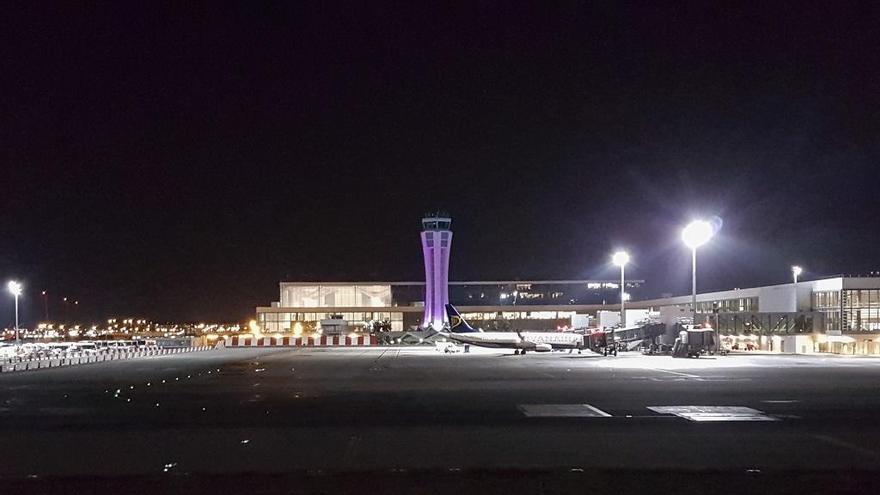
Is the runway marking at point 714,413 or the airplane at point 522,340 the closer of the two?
the runway marking at point 714,413

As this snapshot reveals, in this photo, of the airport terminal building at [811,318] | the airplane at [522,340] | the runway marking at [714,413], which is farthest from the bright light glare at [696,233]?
the runway marking at [714,413]

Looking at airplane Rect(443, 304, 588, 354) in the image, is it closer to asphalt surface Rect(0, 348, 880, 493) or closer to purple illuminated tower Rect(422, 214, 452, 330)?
asphalt surface Rect(0, 348, 880, 493)

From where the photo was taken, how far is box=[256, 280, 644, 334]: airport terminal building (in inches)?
6860

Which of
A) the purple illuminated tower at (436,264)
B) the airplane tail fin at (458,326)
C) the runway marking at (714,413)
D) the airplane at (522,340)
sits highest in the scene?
the purple illuminated tower at (436,264)

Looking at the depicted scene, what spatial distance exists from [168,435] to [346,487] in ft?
28.6

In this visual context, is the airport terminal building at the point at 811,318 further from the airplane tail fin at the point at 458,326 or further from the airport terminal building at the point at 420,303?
the airport terminal building at the point at 420,303

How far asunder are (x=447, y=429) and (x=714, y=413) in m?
8.46

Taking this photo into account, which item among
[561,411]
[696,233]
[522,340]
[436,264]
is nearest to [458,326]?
[522,340]

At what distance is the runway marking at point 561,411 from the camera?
85.0 feet

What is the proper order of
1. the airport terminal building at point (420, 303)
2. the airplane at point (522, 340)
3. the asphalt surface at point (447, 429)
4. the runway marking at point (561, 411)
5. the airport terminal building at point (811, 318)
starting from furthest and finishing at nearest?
1. the airport terminal building at point (420, 303)
2. the airport terminal building at point (811, 318)
3. the airplane at point (522, 340)
4. the runway marking at point (561, 411)
5. the asphalt surface at point (447, 429)

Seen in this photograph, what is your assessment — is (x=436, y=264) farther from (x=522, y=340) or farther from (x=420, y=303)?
(x=522, y=340)

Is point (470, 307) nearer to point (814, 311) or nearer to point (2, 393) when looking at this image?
point (814, 311)

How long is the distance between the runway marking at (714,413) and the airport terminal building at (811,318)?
4665 centimetres

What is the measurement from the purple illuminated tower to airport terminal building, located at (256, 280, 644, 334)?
8.81 meters
